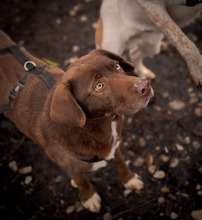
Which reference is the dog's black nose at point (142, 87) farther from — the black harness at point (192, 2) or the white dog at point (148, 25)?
the black harness at point (192, 2)

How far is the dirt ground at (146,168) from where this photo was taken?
10.5 feet

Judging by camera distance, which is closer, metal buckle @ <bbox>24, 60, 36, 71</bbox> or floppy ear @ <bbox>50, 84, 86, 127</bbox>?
floppy ear @ <bbox>50, 84, 86, 127</bbox>

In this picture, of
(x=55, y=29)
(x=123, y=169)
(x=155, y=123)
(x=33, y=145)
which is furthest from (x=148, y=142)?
(x=55, y=29)

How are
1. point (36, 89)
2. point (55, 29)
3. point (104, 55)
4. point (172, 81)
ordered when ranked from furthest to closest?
point (55, 29)
point (172, 81)
point (36, 89)
point (104, 55)

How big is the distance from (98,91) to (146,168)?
1462 mm

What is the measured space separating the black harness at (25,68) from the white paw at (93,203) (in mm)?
1144

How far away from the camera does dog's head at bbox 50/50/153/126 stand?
216 cm

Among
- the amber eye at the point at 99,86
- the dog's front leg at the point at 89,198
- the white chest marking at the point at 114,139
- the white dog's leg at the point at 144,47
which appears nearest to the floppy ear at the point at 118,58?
the amber eye at the point at 99,86

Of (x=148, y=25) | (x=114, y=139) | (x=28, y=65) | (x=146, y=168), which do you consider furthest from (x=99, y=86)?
(x=146, y=168)

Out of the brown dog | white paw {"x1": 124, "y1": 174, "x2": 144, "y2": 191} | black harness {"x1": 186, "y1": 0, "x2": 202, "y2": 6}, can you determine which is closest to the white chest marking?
the brown dog

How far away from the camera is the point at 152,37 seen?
3.20 m

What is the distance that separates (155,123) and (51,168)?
121 centimetres

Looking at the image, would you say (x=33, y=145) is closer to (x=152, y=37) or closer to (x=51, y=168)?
(x=51, y=168)

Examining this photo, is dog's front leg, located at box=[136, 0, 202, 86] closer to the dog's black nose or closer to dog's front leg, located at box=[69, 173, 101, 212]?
the dog's black nose
